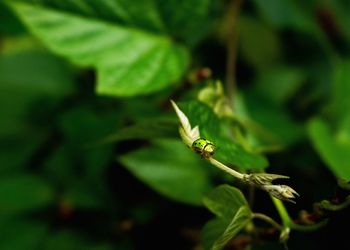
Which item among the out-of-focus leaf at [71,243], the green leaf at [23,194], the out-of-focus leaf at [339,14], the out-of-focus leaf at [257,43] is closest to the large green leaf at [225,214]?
the out-of-focus leaf at [71,243]

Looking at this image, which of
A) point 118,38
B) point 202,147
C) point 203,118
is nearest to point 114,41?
point 118,38

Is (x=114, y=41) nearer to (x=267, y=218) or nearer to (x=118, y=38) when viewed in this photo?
(x=118, y=38)

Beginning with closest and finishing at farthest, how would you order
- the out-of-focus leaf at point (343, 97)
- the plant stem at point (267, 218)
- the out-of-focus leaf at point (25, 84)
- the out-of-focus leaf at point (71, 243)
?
the plant stem at point (267, 218) < the out-of-focus leaf at point (71, 243) < the out-of-focus leaf at point (343, 97) < the out-of-focus leaf at point (25, 84)

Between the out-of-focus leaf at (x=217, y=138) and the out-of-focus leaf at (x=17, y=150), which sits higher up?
the out-of-focus leaf at (x=217, y=138)

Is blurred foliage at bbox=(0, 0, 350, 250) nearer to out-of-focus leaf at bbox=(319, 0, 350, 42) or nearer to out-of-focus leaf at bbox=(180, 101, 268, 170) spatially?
out-of-focus leaf at bbox=(180, 101, 268, 170)

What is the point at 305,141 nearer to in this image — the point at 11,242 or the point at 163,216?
the point at 163,216

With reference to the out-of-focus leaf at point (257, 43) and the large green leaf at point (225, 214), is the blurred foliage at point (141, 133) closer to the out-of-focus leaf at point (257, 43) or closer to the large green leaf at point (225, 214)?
the large green leaf at point (225, 214)

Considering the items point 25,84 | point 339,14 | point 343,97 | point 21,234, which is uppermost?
point 339,14
